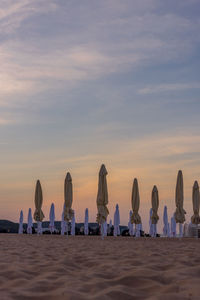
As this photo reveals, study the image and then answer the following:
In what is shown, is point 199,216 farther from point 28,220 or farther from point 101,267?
point 101,267

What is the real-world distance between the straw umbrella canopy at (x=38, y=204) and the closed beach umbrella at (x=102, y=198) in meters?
5.77

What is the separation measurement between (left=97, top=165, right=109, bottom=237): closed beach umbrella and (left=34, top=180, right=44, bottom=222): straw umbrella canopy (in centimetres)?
577

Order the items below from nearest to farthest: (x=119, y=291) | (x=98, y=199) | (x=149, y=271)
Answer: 1. (x=119, y=291)
2. (x=149, y=271)
3. (x=98, y=199)

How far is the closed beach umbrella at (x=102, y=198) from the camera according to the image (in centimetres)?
1880

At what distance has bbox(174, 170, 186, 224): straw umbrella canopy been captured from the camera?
65.9ft

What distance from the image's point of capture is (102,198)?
19.0 metres

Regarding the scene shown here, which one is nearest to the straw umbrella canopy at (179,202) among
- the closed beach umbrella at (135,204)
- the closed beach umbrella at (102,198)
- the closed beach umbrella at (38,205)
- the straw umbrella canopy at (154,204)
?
the closed beach umbrella at (135,204)

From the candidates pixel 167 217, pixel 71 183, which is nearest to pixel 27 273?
pixel 71 183

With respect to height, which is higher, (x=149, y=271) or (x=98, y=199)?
(x=98, y=199)

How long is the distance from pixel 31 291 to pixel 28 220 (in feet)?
90.6

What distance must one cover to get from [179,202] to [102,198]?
4.21m

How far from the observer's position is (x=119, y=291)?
3596 millimetres

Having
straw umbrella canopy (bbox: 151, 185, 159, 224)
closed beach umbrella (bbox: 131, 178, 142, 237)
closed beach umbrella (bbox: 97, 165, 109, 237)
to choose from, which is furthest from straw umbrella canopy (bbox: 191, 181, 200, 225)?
closed beach umbrella (bbox: 97, 165, 109, 237)

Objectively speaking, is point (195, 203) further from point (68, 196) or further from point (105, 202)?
point (68, 196)
